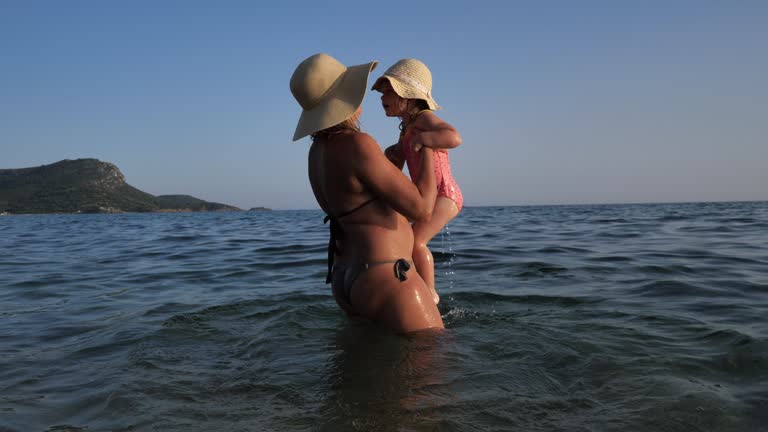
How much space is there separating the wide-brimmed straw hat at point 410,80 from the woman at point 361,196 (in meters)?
0.53

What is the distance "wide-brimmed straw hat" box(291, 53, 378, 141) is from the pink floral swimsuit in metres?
0.81

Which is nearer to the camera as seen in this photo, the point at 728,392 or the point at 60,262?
the point at 728,392

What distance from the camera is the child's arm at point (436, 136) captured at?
389 centimetres

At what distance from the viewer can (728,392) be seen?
10.8 feet

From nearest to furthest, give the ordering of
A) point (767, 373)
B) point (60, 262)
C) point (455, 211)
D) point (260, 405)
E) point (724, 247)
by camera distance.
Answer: point (260, 405) → point (767, 373) → point (455, 211) → point (724, 247) → point (60, 262)

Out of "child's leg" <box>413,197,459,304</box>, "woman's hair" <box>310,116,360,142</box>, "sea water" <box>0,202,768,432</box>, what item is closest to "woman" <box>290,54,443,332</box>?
"woman's hair" <box>310,116,360,142</box>

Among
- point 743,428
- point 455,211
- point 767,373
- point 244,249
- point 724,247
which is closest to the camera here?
point 743,428

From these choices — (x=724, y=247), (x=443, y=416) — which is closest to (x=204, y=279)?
(x=443, y=416)

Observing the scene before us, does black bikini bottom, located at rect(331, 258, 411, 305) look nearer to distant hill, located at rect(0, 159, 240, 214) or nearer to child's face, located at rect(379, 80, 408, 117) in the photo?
child's face, located at rect(379, 80, 408, 117)

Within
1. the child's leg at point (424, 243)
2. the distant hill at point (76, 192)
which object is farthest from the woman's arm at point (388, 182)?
the distant hill at point (76, 192)

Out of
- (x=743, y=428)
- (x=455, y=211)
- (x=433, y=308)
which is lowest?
(x=743, y=428)

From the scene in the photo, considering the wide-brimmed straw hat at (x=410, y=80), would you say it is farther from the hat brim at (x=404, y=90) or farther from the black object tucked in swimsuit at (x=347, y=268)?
the black object tucked in swimsuit at (x=347, y=268)

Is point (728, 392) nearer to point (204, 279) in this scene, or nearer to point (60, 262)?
point (204, 279)

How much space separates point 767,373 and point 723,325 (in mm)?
1416
